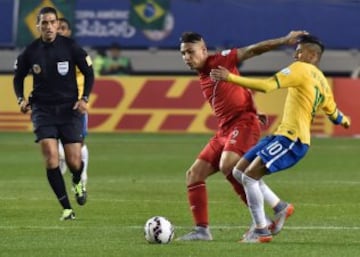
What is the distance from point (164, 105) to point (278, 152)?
1827 centimetres

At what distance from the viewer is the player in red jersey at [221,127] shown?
44.1 ft

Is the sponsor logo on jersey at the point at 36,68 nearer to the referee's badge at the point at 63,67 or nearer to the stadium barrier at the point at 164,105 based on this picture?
the referee's badge at the point at 63,67

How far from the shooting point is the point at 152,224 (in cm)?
1288

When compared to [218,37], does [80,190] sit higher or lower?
higher

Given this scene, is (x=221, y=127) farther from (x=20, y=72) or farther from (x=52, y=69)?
(x=20, y=72)

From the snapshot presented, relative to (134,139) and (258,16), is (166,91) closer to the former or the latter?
(134,139)

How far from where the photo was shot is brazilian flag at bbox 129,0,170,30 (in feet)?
114

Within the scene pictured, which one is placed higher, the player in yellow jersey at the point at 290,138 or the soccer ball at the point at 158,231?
the player in yellow jersey at the point at 290,138

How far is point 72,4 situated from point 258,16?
4806 millimetres

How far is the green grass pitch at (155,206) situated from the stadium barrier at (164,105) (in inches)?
99.4

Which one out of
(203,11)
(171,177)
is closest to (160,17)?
(203,11)

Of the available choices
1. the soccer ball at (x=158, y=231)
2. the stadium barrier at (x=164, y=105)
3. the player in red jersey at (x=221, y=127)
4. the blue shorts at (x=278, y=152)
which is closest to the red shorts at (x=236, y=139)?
the player in red jersey at (x=221, y=127)

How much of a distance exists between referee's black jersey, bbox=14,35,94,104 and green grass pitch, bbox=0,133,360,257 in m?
1.42

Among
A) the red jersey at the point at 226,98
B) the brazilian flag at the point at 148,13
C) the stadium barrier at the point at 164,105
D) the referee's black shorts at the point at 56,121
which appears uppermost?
the red jersey at the point at 226,98
